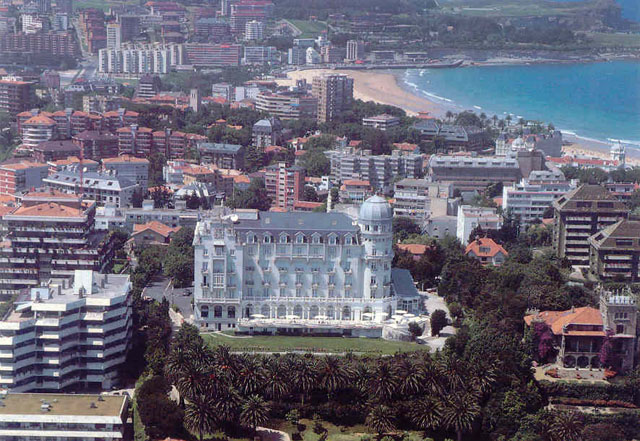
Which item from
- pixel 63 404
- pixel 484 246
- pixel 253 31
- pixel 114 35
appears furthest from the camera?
pixel 253 31

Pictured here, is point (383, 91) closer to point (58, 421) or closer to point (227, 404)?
point (227, 404)

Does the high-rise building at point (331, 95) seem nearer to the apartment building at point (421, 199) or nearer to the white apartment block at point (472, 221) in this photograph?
the apartment building at point (421, 199)

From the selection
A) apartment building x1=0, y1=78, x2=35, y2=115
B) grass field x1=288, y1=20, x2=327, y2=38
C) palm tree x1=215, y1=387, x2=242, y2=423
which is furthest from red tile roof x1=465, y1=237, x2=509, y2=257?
grass field x1=288, y1=20, x2=327, y2=38

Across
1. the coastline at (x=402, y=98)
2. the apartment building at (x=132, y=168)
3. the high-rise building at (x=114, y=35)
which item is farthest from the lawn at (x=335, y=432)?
the high-rise building at (x=114, y=35)

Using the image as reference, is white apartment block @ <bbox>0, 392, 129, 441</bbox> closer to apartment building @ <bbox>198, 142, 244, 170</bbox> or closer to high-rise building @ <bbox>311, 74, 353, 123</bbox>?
apartment building @ <bbox>198, 142, 244, 170</bbox>

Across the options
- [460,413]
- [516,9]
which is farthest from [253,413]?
[516,9]

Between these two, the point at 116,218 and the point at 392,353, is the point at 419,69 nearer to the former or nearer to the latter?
the point at 116,218
